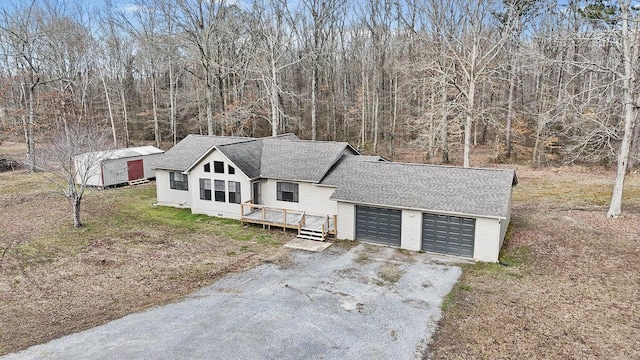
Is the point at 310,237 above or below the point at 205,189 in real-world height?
below

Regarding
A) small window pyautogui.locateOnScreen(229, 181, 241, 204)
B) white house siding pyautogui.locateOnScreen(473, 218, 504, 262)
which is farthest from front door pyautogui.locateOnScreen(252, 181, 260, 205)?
white house siding pyautogui.locateOnScreen(473, 218, 504, 262)

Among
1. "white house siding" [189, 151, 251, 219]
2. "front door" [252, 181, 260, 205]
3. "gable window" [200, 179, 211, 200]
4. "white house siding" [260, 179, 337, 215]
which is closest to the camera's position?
"white house siding" [260, 179, 337, 215]

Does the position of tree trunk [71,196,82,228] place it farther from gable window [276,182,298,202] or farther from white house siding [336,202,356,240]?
white house siding [336,202,356,240]

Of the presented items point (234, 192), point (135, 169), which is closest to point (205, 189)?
point (234, 192)

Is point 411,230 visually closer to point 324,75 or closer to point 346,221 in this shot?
point 346,221

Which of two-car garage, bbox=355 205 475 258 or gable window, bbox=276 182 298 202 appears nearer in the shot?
two-car garage, bbox=355 205 475 258

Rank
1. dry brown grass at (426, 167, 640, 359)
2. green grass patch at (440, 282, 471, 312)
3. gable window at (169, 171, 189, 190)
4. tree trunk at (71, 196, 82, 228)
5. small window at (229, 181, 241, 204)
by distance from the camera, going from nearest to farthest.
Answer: dry brown grass at (426, 167, 640, 359), green grass patch at (440, 282, 471, 312), tree trunk at (71, 196, 82, 228), small window at (229, 181, 241, 204), gable window at (169, 171, 189, 190)

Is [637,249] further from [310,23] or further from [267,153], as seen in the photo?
[310,23]
